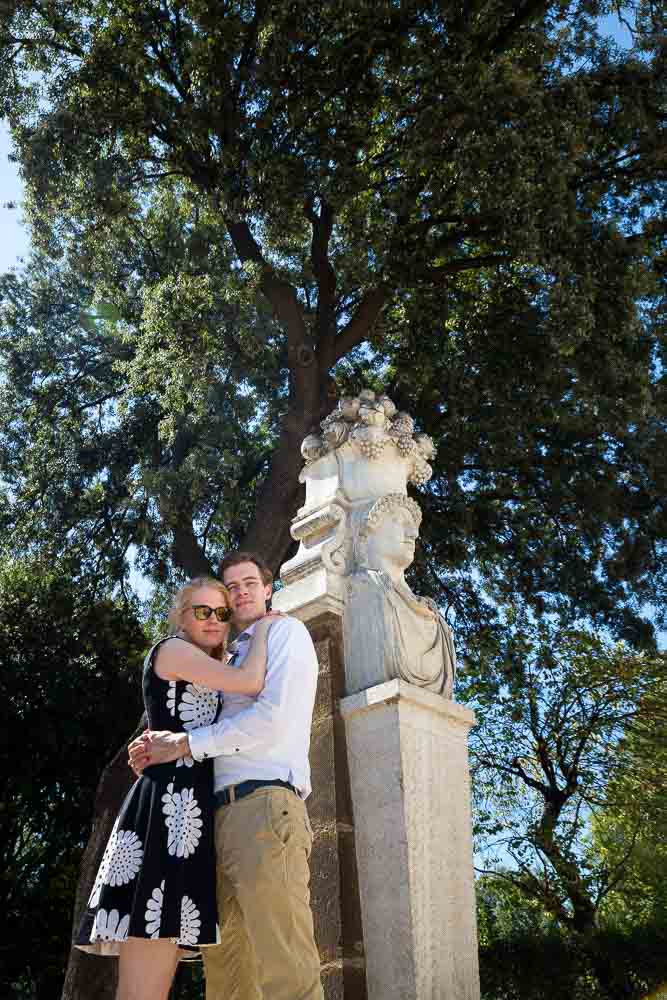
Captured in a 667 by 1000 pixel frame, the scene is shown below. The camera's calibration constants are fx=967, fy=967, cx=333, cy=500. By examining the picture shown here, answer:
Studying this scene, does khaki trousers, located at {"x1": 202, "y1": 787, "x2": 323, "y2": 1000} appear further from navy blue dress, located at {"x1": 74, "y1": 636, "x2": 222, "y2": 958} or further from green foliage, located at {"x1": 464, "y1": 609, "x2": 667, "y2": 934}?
green foliage, located at {"x1": 464, "y1": 609, "x2": 667, "y2": 934}

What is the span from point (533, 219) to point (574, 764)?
29.6 feet

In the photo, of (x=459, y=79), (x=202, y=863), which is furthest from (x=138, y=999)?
(x=459, y=79)

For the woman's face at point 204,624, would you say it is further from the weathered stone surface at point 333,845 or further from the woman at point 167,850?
the weathered stone surface at point 333,845

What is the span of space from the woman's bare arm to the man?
1.6 inches

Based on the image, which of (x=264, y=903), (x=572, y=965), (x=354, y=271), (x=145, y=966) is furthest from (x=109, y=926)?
(x=572, y=965)

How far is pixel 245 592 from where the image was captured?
2.96 meters

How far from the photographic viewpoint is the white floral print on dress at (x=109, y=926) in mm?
2363

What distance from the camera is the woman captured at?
2.35 m

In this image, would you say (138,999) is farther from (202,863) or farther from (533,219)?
(533,219)

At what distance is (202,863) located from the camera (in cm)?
241

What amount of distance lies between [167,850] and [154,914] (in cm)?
15

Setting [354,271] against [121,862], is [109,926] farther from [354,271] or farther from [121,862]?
[354,271]

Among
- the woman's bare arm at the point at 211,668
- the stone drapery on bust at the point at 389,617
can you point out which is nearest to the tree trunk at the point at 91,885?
the stone drapery on bust at the point at 389,617

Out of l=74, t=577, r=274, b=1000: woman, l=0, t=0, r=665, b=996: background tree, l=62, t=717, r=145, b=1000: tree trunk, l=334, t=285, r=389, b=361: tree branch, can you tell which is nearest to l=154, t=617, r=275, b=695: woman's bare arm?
l=74, t=577, r=274, b=1000: woman
